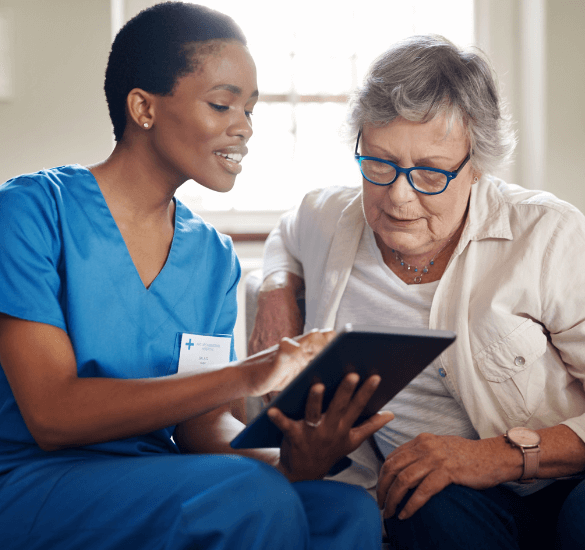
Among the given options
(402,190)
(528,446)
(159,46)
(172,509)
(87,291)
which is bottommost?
(528,446)

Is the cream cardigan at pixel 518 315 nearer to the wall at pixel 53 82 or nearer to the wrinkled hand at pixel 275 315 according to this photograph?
the wrinkled hand at pixel 275 315

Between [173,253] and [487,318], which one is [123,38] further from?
[487,318]

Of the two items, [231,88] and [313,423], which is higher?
[231,88]

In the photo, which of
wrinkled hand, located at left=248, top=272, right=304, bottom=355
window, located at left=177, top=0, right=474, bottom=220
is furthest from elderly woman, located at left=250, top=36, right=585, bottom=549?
window, located at left=177, top=0, right=474, bottom=220

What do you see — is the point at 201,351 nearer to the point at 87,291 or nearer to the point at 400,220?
the point at 87,291

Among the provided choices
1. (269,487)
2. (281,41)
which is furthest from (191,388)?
(281,41)

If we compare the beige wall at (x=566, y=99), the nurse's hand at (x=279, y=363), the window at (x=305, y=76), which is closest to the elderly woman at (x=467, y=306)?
the nurse's hand at (x=279, y=363)

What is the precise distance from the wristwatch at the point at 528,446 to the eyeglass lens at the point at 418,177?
0.49 m

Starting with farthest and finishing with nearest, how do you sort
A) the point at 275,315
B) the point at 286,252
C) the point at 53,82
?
1. the point at 53,82
2. the point at 286,252
3. the point at 275,315

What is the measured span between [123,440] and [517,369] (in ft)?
2.42

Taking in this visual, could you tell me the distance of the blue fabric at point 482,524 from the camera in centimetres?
102

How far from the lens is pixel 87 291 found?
38.9 inches

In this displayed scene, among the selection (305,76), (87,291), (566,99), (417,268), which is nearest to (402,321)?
(417,268)

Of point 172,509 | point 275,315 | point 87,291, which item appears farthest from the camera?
point 275,315
